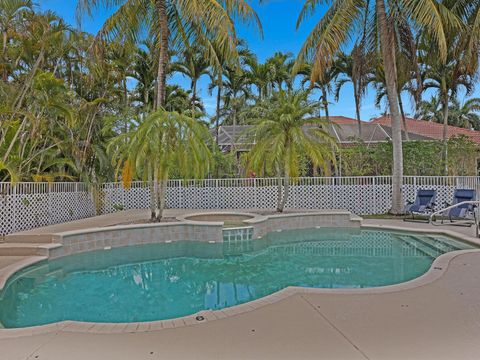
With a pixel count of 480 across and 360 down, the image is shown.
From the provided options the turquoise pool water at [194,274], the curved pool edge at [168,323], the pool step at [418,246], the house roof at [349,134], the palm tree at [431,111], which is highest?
the palm tree at [431,111]

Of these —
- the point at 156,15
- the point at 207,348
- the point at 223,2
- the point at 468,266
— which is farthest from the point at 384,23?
the point at 207,348

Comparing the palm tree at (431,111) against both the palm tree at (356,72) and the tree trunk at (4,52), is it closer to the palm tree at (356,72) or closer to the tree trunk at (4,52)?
Result: the palm tree at (356,72)

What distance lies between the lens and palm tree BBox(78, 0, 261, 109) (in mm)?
11312

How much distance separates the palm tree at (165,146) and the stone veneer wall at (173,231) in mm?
1680

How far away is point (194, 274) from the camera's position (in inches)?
267

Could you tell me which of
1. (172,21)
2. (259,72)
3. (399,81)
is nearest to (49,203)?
(172,21)

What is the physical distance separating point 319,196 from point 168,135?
26.5ft

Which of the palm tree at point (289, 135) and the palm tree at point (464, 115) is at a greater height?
the palm tree at point (464, 115)

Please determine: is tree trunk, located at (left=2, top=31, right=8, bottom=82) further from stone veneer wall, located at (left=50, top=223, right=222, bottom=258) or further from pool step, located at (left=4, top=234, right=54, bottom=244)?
stone veneer wall, located at (left=50, top=223, right=222, bottom=258)

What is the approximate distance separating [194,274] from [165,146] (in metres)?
4.58

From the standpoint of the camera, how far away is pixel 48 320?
453cm

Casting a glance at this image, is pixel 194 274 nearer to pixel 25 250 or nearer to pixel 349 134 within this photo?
pixel 25 250

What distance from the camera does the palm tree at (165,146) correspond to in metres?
9.76

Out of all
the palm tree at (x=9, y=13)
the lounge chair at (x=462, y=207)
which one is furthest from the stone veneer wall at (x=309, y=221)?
the palm tree at (x=9, y=13)
